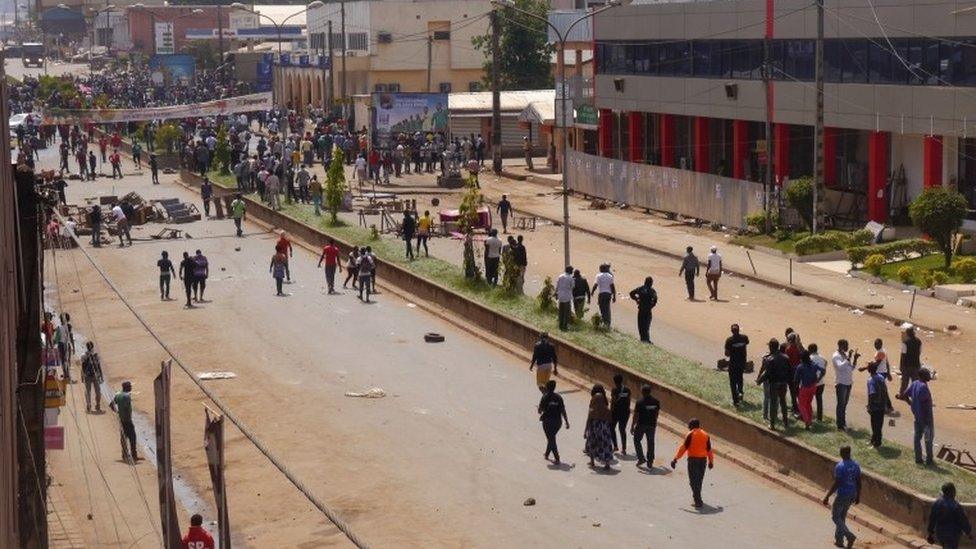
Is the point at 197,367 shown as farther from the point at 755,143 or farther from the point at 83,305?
the point at 755,143

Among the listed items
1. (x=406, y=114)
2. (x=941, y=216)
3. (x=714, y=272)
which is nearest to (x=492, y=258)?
(x=714, y=272)

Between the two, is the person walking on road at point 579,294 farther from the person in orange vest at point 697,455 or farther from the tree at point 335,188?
the tree at point 335,188

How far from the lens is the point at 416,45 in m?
86.2

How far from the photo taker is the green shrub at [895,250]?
36.6 metres

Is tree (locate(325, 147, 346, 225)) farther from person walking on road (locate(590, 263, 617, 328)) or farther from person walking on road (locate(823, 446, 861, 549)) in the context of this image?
person walking on road (locate(823, 446, 861, 549))

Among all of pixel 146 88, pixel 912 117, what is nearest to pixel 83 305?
pixel 912 117

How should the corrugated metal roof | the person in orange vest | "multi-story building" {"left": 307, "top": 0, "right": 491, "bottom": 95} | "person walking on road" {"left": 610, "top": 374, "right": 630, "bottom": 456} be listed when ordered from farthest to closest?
"multi-story building" {"left": 307, "top": 0, "right": 491, "bottom": 95}, the corrugated metal roof, "person walking on road" {"left": 610, "top": 374, "right": 630, "bottom": 456}, the person in orange vest

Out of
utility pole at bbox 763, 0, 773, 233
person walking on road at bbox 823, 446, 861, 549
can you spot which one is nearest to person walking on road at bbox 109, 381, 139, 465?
person walking on road at bbox 823, 446, 861, 549

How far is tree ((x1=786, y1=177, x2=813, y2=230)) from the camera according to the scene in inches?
1635

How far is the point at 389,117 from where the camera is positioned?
6222 centimetres

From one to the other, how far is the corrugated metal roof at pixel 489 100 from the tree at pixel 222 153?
37.9 feet

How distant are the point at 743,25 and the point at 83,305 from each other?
20.3 meters

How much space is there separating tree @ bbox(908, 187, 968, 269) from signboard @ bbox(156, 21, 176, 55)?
117 meters

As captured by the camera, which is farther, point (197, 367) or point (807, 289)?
point (807, 289)
